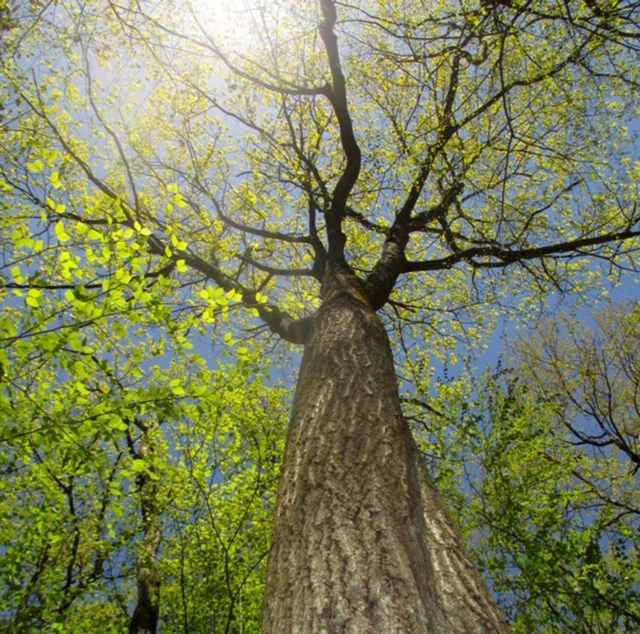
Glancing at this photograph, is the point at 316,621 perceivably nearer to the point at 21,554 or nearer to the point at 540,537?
the point at 540,537

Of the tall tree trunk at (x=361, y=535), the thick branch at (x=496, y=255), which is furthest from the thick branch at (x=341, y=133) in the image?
the tall tree trunk at (x=361, y=535)

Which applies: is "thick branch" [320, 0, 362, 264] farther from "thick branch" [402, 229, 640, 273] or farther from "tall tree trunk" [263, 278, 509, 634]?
"tall tree trunk" [263, 278, 509, 634]

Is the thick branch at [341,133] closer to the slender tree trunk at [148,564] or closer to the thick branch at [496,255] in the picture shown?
the thick branch at [496,255]

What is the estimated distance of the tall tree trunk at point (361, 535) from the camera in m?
1.56

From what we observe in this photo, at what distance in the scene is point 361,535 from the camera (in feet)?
6.06

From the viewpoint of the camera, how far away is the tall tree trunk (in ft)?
5.12

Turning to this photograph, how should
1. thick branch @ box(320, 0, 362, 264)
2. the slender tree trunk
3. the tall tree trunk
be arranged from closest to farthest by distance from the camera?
the tall tree trunk, thick branch @ box(320, 0, 362, 264), the slender tree trunk

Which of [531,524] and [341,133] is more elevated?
[341,133]

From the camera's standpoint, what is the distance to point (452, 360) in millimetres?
10391

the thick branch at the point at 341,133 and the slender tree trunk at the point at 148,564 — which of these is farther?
the slender tree trunk at the point at 148,564

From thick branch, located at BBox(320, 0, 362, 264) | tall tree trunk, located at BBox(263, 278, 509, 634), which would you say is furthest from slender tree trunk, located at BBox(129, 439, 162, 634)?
thick branch, located at BBox(320, 0, 362, 264)

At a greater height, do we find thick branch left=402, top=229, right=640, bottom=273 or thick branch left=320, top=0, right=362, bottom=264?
thick branch left=320, top=0, right=362, bottom=264

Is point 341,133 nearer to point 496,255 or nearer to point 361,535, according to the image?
point 496,255

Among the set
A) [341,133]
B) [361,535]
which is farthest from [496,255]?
[361,535]
